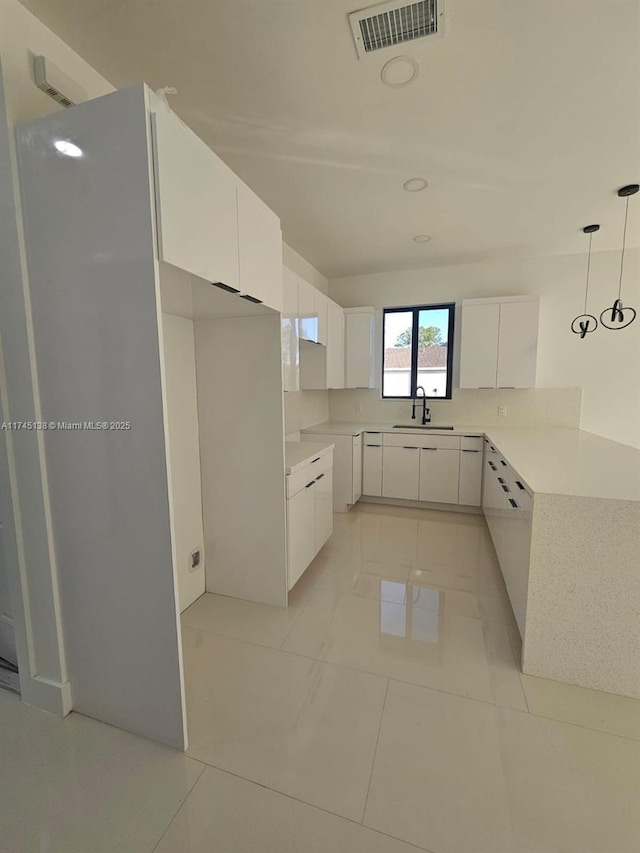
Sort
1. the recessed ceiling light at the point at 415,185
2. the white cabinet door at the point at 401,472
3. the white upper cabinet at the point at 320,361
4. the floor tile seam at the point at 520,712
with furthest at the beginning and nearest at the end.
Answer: the white cabinet door at the point at 401,472 → the white upper cabinet at the point at 320,361 → the recessed ceiling light at the point at 415,185 → the floor tile seam at the point at 520,712

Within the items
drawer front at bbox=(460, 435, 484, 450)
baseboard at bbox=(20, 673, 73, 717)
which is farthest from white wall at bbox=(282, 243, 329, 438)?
baseboard at bbox=(20, 673, 73, 717)

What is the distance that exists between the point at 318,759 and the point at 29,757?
1103mm

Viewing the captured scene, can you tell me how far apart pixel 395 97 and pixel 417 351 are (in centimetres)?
291

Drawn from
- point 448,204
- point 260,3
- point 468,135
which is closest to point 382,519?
point 448,204

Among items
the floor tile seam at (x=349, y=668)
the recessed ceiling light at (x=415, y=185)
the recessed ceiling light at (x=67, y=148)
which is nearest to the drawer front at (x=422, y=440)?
the recessed ceiling light at (x=415, y=185)

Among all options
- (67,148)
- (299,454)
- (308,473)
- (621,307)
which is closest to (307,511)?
(308,473)

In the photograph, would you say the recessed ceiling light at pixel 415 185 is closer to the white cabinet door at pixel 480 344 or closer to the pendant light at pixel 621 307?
the pendant light at pixel 621 307

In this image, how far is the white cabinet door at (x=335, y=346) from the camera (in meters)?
3.72

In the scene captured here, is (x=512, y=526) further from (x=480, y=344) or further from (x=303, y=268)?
(x=303, y=268)

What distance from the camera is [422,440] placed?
3.82 m

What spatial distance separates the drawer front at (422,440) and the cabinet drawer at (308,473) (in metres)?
1.21

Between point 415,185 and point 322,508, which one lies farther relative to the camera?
point 322,508

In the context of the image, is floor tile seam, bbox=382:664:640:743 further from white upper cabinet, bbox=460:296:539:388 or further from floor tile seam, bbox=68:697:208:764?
white upper cabinet, bbox=460:296:539:388

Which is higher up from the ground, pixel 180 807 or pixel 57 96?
pixel 57 96
